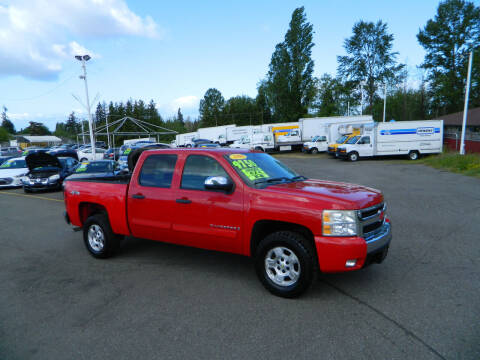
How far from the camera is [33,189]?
14266mm

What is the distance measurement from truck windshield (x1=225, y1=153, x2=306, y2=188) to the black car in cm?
1243

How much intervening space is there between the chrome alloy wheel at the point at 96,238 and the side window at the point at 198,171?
195 cm

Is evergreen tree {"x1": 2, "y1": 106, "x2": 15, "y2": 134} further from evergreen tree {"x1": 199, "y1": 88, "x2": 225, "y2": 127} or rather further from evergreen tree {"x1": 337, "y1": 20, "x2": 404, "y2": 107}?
evergreen tree {"x1": 337, "y1": 20, "x2": 404, "y2": 107}

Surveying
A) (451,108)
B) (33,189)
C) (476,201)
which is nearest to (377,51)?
(451,108)

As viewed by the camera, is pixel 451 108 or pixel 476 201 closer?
pixel 476 201

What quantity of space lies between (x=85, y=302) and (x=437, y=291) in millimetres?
4306

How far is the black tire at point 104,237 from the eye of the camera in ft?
18.0

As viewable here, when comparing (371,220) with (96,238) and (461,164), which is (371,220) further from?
(461,164)

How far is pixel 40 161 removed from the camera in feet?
49.8

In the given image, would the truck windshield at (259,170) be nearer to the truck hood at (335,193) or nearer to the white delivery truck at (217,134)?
the truck hood at (335,193)

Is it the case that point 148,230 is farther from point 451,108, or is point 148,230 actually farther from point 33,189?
point 451,108

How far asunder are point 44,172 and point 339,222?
1457 cm

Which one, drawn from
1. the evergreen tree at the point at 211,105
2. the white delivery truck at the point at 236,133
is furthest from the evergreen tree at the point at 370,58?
the evergreen tree at the point at 211,105

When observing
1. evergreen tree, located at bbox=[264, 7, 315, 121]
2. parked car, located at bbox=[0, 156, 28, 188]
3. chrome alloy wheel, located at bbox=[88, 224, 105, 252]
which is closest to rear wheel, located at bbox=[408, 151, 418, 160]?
chrome alloy wheel, located at bbox=[88, 224, 105, 252]
